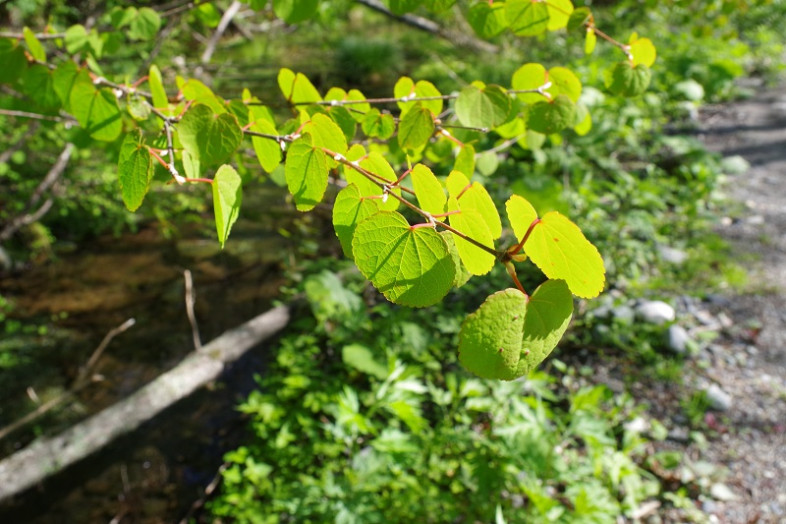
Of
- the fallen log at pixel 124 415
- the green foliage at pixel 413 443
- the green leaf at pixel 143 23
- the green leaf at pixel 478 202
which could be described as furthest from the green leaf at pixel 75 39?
the fallen log at pixel 124 415

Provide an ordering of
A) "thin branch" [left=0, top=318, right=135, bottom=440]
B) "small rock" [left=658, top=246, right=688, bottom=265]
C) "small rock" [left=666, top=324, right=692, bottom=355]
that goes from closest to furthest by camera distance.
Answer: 1. "thin branch" [left=0, top=318, right=135, bottom=440]
2. "small rock" [left=666, top=324, right=692, bottom=355]
3. "small rock" [left=658, top=246, right=688, bottom=265]

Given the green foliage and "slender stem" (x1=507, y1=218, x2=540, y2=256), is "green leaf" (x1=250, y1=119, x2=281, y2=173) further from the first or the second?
the green foliage

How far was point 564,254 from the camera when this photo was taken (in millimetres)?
476

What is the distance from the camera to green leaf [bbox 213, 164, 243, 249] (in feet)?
1.90

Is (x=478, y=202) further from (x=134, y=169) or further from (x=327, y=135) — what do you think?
(x=134, y=169)

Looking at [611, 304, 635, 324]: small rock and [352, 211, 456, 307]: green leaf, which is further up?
[352, 211, 456, 307]: green leaf

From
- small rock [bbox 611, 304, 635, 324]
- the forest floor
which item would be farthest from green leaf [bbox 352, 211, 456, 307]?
small rock [bbox 611, 304, 635, 324]

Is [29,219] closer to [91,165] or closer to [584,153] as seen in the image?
[91,165]

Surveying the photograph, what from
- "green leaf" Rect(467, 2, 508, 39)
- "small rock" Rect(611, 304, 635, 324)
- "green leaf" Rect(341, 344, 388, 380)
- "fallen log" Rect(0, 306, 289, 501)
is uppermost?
"green leaf" Rect(467, 2, 508, 39)

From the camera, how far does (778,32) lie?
27.7 ft

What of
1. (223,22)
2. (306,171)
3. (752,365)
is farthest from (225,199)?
(752,365)

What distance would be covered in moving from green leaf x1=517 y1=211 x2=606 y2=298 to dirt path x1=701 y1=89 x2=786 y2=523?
223 cm

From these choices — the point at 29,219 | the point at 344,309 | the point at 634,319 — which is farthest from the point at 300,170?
the point at 29,219

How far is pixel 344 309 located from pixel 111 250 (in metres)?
2.80
